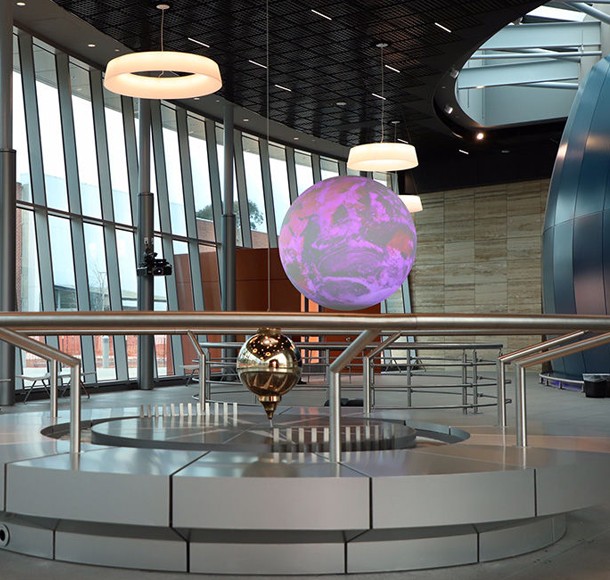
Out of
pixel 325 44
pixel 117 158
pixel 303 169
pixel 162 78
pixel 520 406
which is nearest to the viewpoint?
pixel 520 406

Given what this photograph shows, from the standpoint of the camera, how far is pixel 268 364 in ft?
15.7

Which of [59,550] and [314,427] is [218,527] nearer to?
[59,550]

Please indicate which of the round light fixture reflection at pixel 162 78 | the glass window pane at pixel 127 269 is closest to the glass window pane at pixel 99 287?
the glass window pane at pixel 127 269

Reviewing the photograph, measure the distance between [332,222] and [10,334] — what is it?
5.85 m

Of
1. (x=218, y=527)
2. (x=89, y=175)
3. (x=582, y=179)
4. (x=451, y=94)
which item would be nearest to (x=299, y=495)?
(x=218, y=527)

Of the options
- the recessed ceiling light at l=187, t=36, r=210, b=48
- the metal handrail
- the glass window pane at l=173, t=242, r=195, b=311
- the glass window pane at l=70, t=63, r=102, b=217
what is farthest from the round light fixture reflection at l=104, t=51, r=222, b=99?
the glass window pane at l=173, t=242, r=195, b=311

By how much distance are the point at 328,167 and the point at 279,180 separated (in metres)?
3.69

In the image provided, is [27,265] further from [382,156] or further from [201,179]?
[382,156]

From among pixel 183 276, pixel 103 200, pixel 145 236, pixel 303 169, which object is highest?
pixel 303 169

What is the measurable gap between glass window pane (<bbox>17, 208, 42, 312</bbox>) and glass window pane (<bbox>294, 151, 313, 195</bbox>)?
1353cm

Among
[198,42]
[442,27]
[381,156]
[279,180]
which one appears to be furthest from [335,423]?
[279,180]

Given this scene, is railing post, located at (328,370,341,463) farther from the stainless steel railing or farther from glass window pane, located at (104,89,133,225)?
glass window pane, located at (104,89,133,225)

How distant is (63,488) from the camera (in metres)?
4.17

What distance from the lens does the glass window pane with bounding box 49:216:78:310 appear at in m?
19.8
